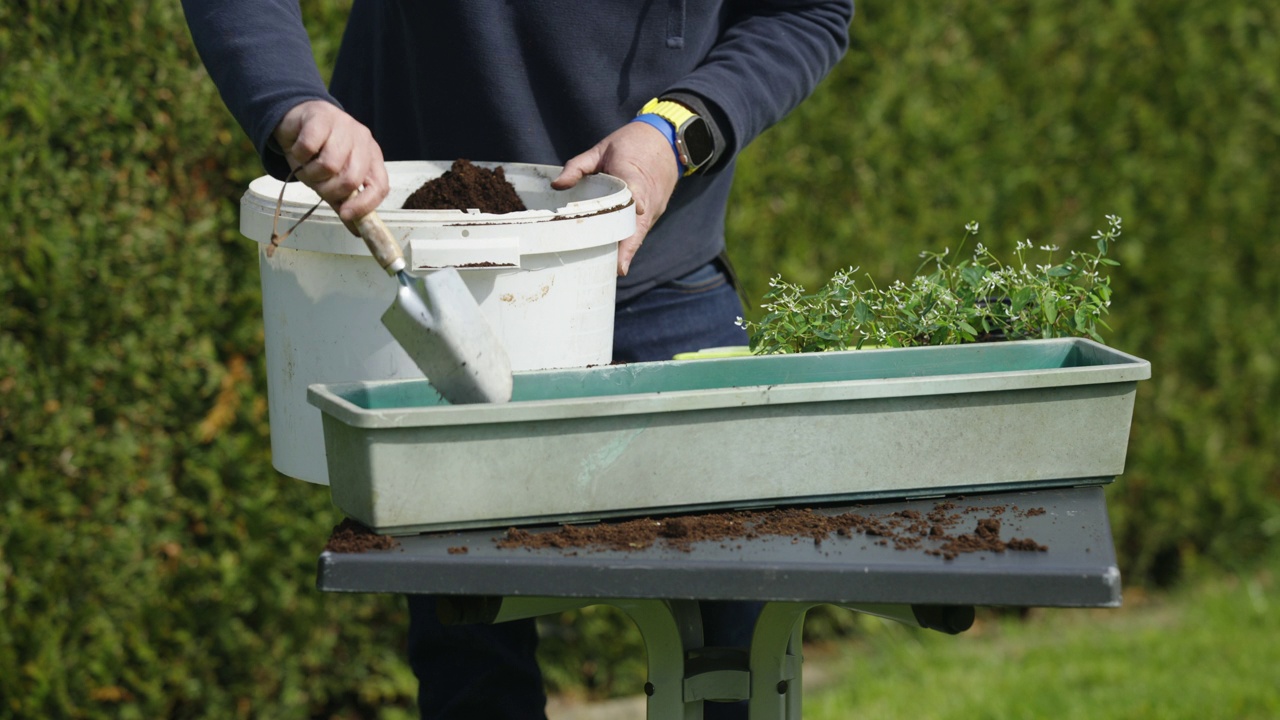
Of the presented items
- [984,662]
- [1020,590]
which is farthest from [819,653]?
[1020,590]

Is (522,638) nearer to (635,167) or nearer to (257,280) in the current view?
(635,167)

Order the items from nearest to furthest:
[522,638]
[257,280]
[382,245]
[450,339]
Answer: [450,339] < [382,245] < [522,638] < [257,280]

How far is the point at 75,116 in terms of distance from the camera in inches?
110

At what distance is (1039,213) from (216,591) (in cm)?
282

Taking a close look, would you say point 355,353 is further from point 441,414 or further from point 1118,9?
point 1118,9

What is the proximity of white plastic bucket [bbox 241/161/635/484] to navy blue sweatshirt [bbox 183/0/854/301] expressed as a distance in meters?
0.28

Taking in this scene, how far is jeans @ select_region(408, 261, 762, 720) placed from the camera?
2.06 meters

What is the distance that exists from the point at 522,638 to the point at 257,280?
1.37 meters

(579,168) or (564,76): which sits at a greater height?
(564,76)

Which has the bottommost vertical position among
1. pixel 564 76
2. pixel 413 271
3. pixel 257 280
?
pixel 257 280

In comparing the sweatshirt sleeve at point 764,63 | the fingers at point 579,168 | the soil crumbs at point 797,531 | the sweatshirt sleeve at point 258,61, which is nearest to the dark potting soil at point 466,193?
the fingers at point 579,168

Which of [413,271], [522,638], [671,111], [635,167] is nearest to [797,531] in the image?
[413,271]

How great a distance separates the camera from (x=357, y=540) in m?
1.29

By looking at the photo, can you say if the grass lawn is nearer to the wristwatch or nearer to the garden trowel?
the wristwatch
